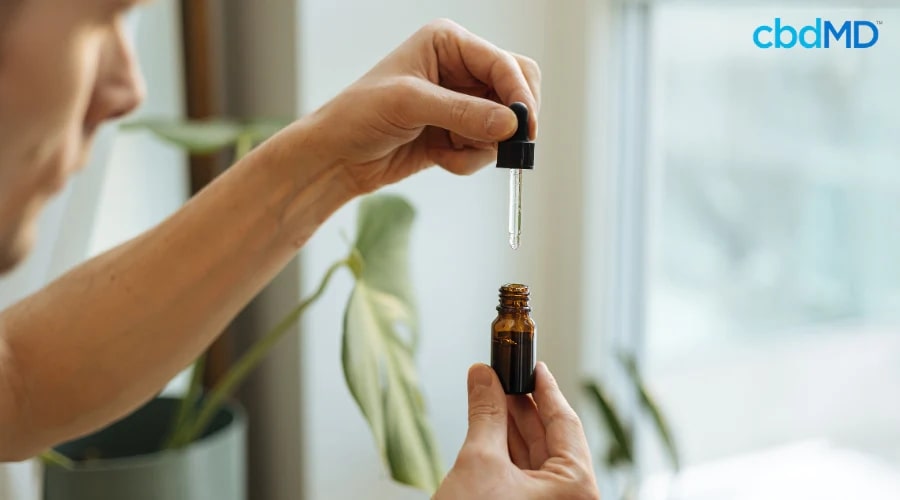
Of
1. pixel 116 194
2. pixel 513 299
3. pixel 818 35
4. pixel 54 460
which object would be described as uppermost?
pixel 818 35

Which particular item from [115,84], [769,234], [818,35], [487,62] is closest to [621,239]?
[769,234]

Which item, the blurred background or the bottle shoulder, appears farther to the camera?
the blurred background

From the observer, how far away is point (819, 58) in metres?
1.12

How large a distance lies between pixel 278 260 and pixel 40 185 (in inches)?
14.3

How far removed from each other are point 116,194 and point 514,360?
2.75ft

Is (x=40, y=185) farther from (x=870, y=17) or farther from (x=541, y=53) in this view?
(x=541, y=53)

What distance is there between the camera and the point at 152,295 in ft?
2.76

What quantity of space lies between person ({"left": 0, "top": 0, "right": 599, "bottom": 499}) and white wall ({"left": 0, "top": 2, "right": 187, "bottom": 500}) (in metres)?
0.39

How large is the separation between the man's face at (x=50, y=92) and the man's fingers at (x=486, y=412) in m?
0.28

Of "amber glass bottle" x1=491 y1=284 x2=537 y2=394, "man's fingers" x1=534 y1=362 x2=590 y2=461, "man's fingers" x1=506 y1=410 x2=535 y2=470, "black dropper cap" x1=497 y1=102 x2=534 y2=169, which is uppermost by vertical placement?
"black dropper cap" x1=497 y1=102 x2=534 y2=169

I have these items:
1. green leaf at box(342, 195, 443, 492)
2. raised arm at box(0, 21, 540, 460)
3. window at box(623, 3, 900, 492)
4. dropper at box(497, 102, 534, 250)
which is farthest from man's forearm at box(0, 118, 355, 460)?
window at box(623, 3, 900, 492)

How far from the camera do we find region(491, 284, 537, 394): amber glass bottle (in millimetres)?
644

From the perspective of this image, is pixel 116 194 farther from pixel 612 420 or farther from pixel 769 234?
pixel 769 234

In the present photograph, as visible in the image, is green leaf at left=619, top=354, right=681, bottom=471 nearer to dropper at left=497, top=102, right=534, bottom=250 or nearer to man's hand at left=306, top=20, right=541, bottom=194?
man's hand at left=306, top=20, right=541, bottom=194
